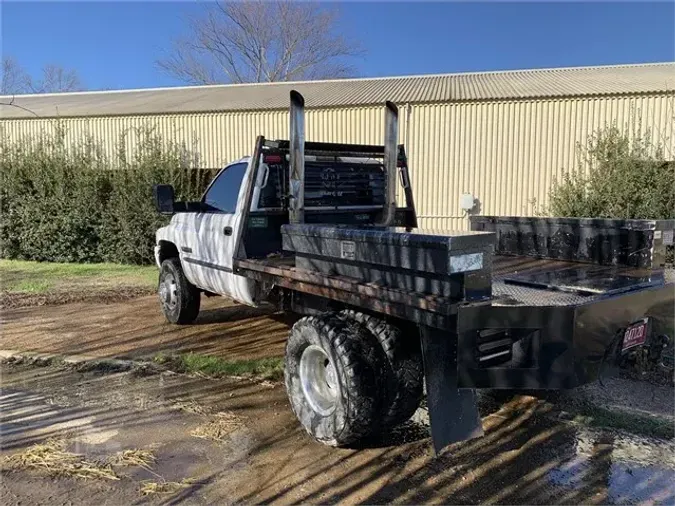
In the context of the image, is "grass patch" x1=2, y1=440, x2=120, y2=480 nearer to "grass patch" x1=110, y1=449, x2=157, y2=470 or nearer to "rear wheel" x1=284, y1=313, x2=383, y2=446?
"grass patch" x1=110, y1=449, x2=157, y2=470

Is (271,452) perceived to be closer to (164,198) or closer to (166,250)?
(164,198)

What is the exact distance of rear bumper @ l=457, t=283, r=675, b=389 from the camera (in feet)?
9.60

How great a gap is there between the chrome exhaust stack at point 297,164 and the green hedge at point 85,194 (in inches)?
361

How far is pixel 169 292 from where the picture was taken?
7.14 meters

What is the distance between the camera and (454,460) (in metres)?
3.61

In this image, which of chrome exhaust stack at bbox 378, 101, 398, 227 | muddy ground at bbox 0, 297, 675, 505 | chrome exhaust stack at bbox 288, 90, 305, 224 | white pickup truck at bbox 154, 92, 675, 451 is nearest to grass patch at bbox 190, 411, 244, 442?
muddy ground at bbox 0, 297, 675, 505

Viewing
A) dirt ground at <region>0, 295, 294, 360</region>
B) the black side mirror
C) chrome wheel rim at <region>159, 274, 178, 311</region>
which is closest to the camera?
the black side mirror

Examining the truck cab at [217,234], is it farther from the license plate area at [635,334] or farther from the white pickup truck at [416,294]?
the license plate area at [635,334]

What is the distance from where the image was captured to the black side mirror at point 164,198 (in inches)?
235

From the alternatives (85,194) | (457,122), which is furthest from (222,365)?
(85,194)

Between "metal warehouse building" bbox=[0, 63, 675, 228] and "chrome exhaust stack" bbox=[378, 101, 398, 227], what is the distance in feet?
20.4

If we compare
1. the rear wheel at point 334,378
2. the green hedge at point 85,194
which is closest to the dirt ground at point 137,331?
the rear wheel at point 334,378

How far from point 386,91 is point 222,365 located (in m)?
10.3

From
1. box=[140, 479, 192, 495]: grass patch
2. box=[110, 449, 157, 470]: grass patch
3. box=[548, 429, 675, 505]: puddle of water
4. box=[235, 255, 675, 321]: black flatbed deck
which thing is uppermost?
box=[235, 255, 675, 321]: black flatbed deck
